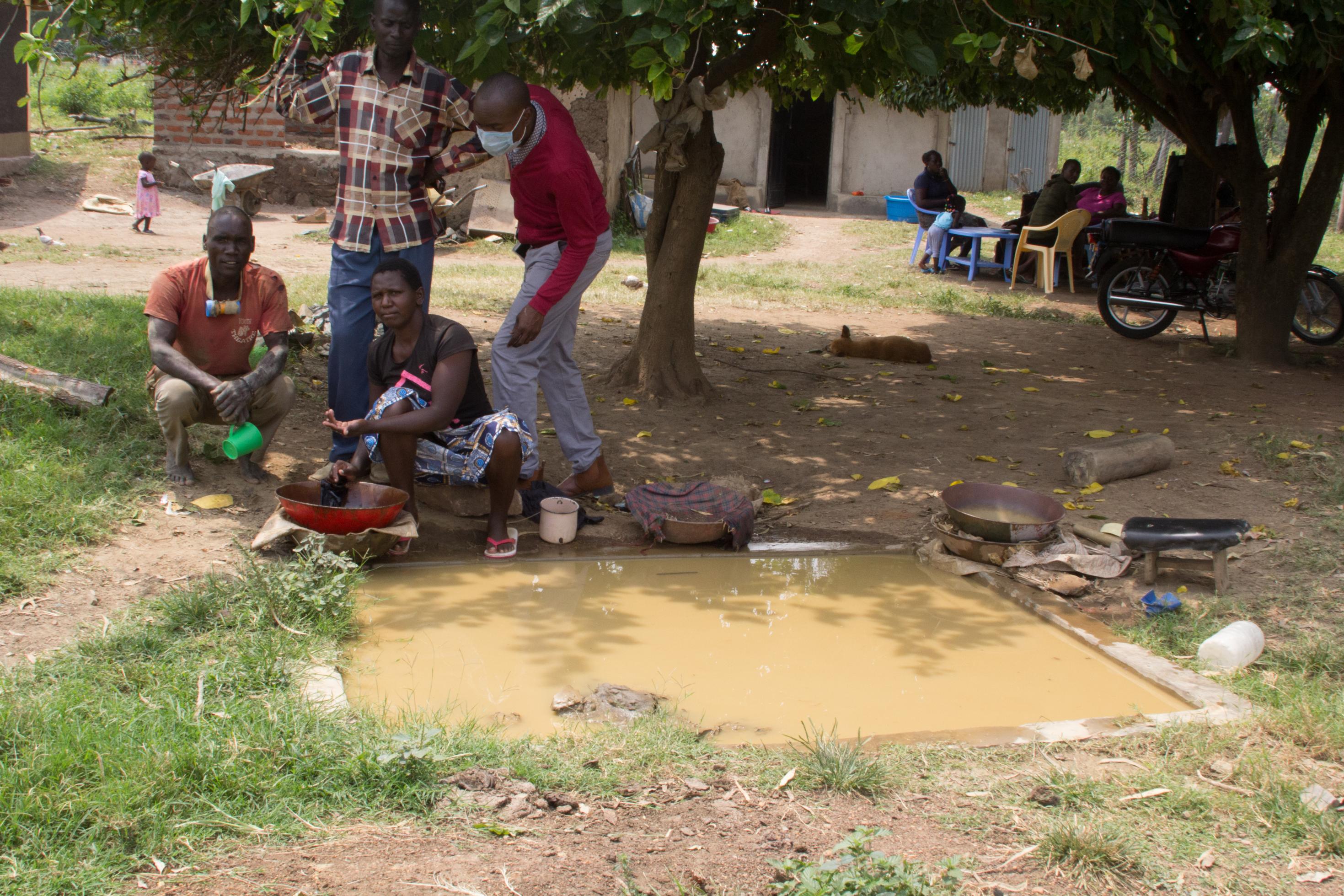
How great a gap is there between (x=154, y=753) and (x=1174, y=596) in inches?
136

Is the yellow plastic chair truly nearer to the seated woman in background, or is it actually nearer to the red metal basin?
the seated woman in background

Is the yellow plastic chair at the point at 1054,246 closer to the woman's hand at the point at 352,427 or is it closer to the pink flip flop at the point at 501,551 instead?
the pink flip flop at the point at 501,551

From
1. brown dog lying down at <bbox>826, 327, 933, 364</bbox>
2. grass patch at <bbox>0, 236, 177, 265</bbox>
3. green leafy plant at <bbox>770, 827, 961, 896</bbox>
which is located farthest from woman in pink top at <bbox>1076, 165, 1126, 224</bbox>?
green leafy plant at <bbox>770, 827, 961, 896</bbox>

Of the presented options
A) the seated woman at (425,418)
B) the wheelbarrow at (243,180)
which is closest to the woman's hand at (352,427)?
the seated woman at (425,418)

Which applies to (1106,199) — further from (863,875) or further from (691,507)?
(863,875)

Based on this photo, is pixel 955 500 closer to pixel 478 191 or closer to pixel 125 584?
pixel 125 584

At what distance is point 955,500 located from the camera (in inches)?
184

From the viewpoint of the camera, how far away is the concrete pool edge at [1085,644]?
3.10m

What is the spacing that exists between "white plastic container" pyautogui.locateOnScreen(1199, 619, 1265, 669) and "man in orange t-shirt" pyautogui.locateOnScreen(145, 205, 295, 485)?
372cm

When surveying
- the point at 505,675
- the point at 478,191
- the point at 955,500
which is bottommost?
the point at 505,675

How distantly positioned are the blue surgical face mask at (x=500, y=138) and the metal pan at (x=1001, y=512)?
234 cm

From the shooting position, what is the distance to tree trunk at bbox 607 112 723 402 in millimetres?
6590

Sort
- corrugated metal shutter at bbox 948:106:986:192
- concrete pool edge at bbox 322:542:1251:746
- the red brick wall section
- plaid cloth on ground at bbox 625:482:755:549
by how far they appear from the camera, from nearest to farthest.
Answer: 1. concrete pool edge at bbox 322:542:1251:746
2. plaid cloth on ground at bbox 625:482:755:549
3. the red brick wall section
4. corrugated metal shutter at bbox 948:106:986:192

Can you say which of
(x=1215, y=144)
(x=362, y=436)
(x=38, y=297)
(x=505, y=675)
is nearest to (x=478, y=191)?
(x=38, y=297)
